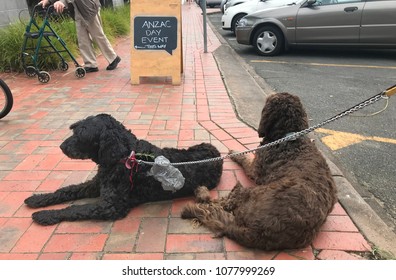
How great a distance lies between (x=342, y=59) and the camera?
878cm

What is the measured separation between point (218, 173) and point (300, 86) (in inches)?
158

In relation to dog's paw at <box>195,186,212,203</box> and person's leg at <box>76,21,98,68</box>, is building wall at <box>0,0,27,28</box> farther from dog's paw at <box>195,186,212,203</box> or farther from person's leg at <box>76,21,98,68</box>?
dog's paw at <box>195,186,212,203</box>

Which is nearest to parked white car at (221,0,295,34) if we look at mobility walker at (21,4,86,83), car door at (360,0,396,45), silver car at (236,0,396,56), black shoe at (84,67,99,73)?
silver car at (236,0,396,56)

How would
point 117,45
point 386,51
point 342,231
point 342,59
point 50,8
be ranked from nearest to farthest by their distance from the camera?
1. point 342,231
2. point 50,8
3. point 342,59
4. point 386,51
5. point 117,45

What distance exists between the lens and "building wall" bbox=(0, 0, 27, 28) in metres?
8.23

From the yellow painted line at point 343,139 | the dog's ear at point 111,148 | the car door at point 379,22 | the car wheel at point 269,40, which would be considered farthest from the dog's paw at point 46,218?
the car door at point 379,22

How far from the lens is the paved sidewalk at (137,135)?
2379 mm

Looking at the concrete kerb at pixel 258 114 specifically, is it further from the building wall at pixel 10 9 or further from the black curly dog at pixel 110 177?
the building wall at pixel 10 9

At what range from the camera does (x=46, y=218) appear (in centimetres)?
263

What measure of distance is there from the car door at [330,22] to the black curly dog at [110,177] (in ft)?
22.5

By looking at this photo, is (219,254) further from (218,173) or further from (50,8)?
(50,8)

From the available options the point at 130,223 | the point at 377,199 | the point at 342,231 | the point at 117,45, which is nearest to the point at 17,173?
the point at 130,223

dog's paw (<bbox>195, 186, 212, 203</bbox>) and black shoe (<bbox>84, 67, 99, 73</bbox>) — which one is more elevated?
dog's paw (<bbox>195, 186, 212, 203</bbox>)

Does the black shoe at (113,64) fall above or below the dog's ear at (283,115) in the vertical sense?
below
